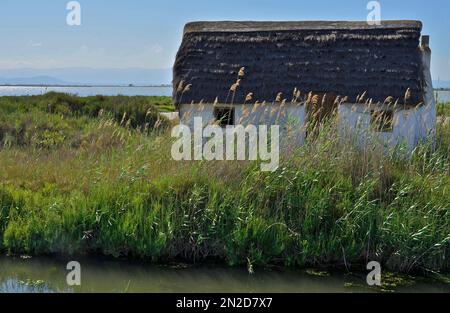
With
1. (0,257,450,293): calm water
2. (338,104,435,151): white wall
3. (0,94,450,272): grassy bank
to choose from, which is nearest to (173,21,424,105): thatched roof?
(338,104,435,151): white wall

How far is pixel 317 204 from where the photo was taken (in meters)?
7.09

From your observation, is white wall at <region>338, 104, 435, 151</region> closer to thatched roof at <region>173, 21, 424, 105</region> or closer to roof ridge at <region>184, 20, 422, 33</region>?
thatched roof at <region>173, 21, 424, 105</region>

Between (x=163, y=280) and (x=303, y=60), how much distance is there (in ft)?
25.5

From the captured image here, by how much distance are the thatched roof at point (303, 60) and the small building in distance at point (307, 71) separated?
0.07 ft

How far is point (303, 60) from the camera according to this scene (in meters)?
12.7

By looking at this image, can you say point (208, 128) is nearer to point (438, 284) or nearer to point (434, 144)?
point (434, 144)

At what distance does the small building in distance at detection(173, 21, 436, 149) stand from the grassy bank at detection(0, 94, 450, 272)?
3894 mm

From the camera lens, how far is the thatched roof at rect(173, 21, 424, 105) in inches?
477

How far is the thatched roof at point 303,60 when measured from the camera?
12.1 metres
